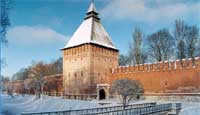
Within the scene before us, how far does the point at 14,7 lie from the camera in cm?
212

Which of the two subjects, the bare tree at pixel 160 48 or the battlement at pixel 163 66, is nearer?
the battlement at pixel 163 66

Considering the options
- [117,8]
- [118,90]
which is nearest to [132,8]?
[117,8]

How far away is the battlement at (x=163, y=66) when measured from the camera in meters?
7.29

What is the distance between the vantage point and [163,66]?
810 cm

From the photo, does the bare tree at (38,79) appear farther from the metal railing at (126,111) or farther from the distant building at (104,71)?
the metal railing at (126,111)

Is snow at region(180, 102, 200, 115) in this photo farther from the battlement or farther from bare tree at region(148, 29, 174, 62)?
bare tree at region(148, 29, 174, 62)

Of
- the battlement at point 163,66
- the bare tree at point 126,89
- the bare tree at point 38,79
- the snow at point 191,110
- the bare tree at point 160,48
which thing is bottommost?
the snow at point 191,110

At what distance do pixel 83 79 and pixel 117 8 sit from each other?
6.48 metres

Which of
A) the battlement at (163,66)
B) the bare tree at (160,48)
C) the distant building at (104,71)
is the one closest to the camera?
the battlement at (163,66)

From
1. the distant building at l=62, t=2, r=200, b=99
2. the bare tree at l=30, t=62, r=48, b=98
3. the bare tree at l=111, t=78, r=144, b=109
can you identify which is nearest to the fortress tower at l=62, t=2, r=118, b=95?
the distant building at l=62, t=2, r=200, b=99

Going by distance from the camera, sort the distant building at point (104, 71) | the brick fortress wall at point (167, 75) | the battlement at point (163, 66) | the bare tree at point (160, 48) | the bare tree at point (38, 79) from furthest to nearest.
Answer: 1. the bare tree at point (160, 48)
2. the distant building at point (104, 71)
3. the battlement at point (163, 66)
4. the brick fortress wall at point (167, 75)
5. the bare tree at point (38, 79)

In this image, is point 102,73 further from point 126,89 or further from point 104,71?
point 126,89

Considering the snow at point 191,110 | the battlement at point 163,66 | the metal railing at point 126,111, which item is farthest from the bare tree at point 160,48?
the metal railing at point 126,111

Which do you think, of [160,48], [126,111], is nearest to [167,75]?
[160,48]
